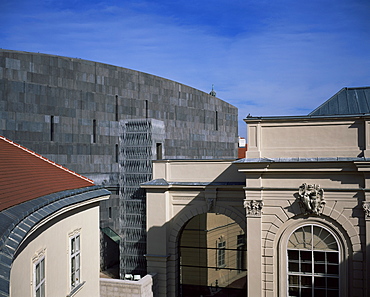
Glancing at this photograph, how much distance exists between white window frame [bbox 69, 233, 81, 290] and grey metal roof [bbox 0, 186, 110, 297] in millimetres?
1461

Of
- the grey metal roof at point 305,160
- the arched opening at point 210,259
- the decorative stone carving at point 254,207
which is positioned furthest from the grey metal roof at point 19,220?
the arched opening at point 210,259

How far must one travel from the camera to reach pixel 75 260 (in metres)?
13.0

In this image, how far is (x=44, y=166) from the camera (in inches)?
555

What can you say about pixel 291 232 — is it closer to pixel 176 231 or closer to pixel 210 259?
pixel 176 231

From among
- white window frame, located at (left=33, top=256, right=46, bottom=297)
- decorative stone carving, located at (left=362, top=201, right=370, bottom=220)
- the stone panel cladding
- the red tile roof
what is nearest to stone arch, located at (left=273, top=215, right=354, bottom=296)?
decorative stone carving, located at (left=362, top=201, right=370, bottom=220)

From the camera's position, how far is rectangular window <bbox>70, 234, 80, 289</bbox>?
1268 cm

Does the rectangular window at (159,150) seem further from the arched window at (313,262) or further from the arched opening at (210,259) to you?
the arched window at (313,262)

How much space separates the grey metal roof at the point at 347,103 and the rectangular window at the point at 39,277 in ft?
50.4

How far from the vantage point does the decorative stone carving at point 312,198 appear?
1858cm

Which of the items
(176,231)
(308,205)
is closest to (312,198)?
(308,205)

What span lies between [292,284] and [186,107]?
2814 cm

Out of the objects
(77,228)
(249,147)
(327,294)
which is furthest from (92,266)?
(327,294)

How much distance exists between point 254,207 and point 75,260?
8.52 m

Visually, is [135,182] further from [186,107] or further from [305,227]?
[186,107]
